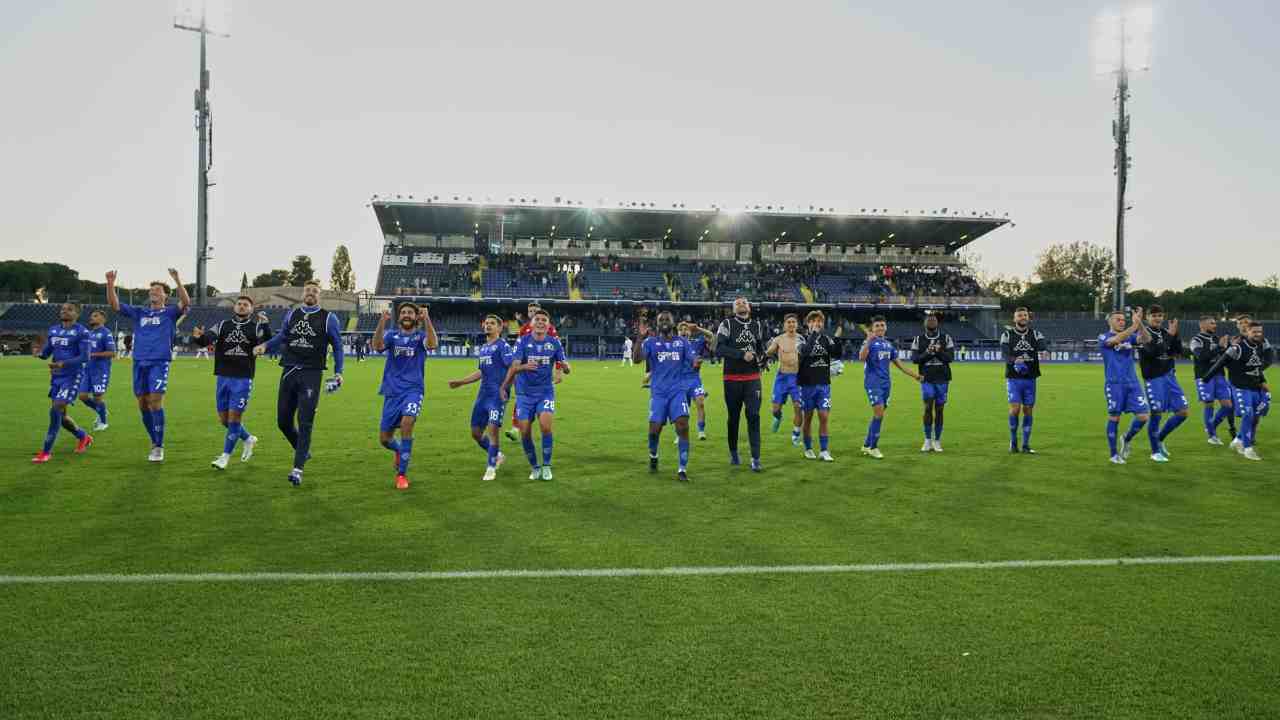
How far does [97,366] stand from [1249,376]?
59.7ft

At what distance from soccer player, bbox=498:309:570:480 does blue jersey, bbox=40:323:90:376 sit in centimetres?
652

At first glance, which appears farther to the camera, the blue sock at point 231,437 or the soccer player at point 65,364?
the soccer player at point 65,364

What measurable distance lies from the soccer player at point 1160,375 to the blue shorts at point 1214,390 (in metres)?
2.55

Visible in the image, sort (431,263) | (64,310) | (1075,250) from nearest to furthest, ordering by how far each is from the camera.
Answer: (64,310) < (431,263) < (1075,250)

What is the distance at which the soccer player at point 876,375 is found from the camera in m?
12.2

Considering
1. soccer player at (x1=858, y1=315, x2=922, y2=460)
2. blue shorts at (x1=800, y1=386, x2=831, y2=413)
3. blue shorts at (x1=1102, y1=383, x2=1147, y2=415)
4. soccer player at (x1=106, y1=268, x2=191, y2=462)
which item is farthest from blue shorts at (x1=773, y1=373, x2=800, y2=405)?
soccer player at (x1=106, y1=268, x2=191, y2=462)

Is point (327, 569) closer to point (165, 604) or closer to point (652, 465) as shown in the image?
point (165, 604)

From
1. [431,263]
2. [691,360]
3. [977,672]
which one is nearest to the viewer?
[977,672]

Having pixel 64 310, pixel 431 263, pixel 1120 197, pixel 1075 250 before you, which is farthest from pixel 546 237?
pixel 1075 250

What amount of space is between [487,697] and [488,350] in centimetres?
711

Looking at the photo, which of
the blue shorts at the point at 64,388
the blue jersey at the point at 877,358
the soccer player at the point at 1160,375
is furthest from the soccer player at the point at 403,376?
the soccer player at the point at 1160,375

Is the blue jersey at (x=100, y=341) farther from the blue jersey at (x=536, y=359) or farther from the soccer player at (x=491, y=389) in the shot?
the blue jersey at (x=536, y=359)

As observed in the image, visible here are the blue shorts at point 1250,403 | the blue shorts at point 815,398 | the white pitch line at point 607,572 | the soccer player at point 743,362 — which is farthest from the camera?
the blue shorts at point 1250,403

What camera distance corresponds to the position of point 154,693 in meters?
3.74
